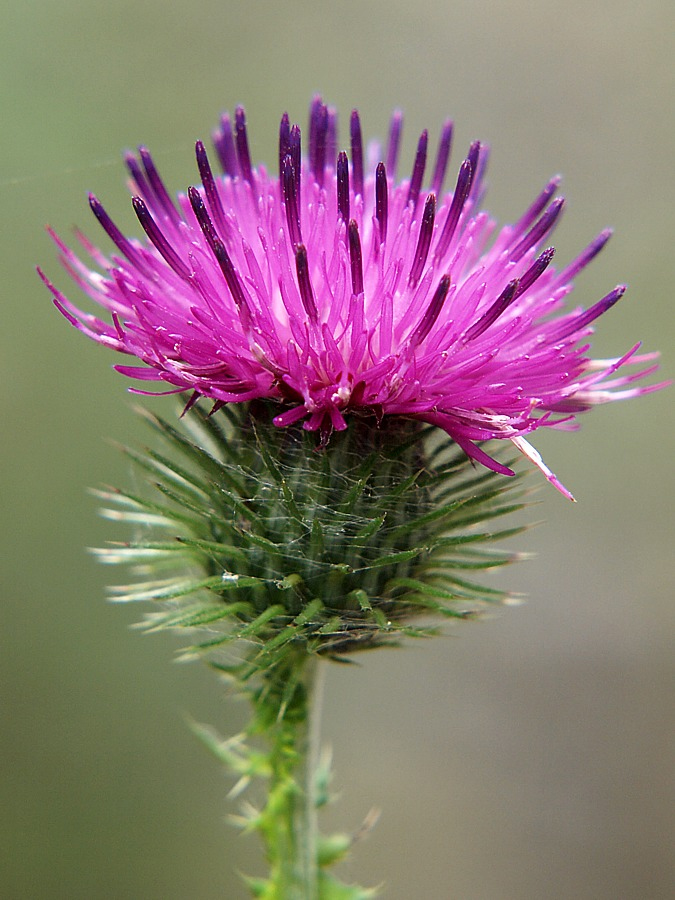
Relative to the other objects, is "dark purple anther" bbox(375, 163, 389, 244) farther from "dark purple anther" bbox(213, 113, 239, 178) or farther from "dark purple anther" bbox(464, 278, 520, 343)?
"dark purple anther" bbox(213, 113, 239, 178)

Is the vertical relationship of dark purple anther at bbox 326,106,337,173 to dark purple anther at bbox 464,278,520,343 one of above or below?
above

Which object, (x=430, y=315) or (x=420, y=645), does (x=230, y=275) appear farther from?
(x=420, y=645)

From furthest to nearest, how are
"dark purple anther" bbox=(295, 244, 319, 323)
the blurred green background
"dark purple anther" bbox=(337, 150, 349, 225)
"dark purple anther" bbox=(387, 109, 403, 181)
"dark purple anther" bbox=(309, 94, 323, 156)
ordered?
the blurred green background < "dark purple anther" bbox=(387, 109, 403, 181) < "dark purple anther" bbox=(309, 94, 323, 156) < "dark purple anther" bbox=(337, 150, 349, 225) < "dark purple anther" bbox=(295, 244, 319, 323)

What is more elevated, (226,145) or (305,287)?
(226,145)

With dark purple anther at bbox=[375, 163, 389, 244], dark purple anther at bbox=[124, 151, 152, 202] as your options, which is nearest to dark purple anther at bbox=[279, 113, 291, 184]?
dark purple anther at bbox=[375, 163, 389, 244]

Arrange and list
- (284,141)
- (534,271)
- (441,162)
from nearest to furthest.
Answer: (534,271) < (284,141) < (441,162)

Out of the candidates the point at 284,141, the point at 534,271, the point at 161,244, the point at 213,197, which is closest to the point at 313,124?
the point at 284,141

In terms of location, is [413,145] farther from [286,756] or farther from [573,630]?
[286,756]
